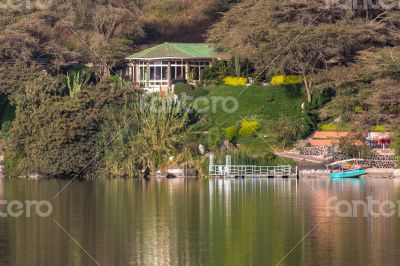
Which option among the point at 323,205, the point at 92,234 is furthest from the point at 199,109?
the point at 92,234

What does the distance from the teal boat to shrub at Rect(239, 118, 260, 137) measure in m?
→ 5.55

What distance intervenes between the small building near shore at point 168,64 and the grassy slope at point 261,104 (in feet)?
15.7

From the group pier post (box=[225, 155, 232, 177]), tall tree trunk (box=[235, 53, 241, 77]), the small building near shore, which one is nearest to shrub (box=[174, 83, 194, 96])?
tall tree trunk (box=[235, 53, 241, 77])

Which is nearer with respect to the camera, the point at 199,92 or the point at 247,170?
the point at 247,170

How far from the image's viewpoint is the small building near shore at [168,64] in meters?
73.2

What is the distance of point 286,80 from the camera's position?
2699 inches

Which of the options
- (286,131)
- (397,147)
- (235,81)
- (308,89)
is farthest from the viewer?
(235,81)

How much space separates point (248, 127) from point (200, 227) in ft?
82.5

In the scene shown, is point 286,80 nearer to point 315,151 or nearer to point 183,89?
point 183,89

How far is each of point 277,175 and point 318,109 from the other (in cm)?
765

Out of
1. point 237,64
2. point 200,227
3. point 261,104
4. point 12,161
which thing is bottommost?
point 200,227

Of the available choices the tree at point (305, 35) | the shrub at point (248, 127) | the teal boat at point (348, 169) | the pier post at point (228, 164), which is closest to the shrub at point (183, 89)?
the tree at point (305, 35)

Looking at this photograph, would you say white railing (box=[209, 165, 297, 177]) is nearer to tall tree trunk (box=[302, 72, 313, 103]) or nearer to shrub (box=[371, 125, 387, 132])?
shrub (box=[371, 125, 387, 132])

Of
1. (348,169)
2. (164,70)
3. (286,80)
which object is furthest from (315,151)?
(164,70)
